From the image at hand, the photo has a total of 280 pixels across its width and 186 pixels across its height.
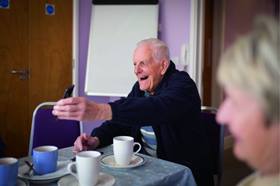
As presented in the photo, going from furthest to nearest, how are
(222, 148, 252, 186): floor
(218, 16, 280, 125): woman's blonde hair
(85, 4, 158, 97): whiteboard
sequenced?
1. (85, 4, 158, 97): whiteboard
2. (222, 148, 252, 186): floor
3. (218, 16, 280, 125): woman's blonde hair

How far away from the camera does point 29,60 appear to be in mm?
3676

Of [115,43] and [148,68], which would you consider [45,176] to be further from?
[115,43]

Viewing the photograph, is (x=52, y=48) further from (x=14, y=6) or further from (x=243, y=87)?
(x=243, y=87)

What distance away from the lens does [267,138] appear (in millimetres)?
616

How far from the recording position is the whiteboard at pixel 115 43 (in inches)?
135

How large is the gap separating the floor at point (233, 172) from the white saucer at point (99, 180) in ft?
7.08

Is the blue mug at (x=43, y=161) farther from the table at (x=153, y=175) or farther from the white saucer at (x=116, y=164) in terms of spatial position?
the white saucer at (x=116, y=164)

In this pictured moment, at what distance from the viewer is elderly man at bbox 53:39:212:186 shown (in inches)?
58.7

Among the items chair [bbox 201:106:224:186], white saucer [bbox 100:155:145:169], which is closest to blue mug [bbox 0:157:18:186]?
white saucer [bbox 100:155:145:169]

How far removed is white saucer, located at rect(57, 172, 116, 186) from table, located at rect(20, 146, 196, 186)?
0.08 feet

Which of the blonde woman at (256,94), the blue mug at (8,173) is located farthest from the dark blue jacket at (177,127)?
the blonde woman at (256,94)

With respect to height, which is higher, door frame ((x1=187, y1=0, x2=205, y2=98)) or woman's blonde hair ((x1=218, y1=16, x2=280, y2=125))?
door frame ((x1=187, y1=0, x2=205, y2=98))

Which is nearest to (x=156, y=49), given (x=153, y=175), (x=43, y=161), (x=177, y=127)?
(x=177, y=127)

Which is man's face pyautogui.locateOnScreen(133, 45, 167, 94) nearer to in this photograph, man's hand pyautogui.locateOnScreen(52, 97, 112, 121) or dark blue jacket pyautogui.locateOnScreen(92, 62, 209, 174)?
dark blue jacket pyautogui.locateOnScreen(92, 62, 209, 174)
